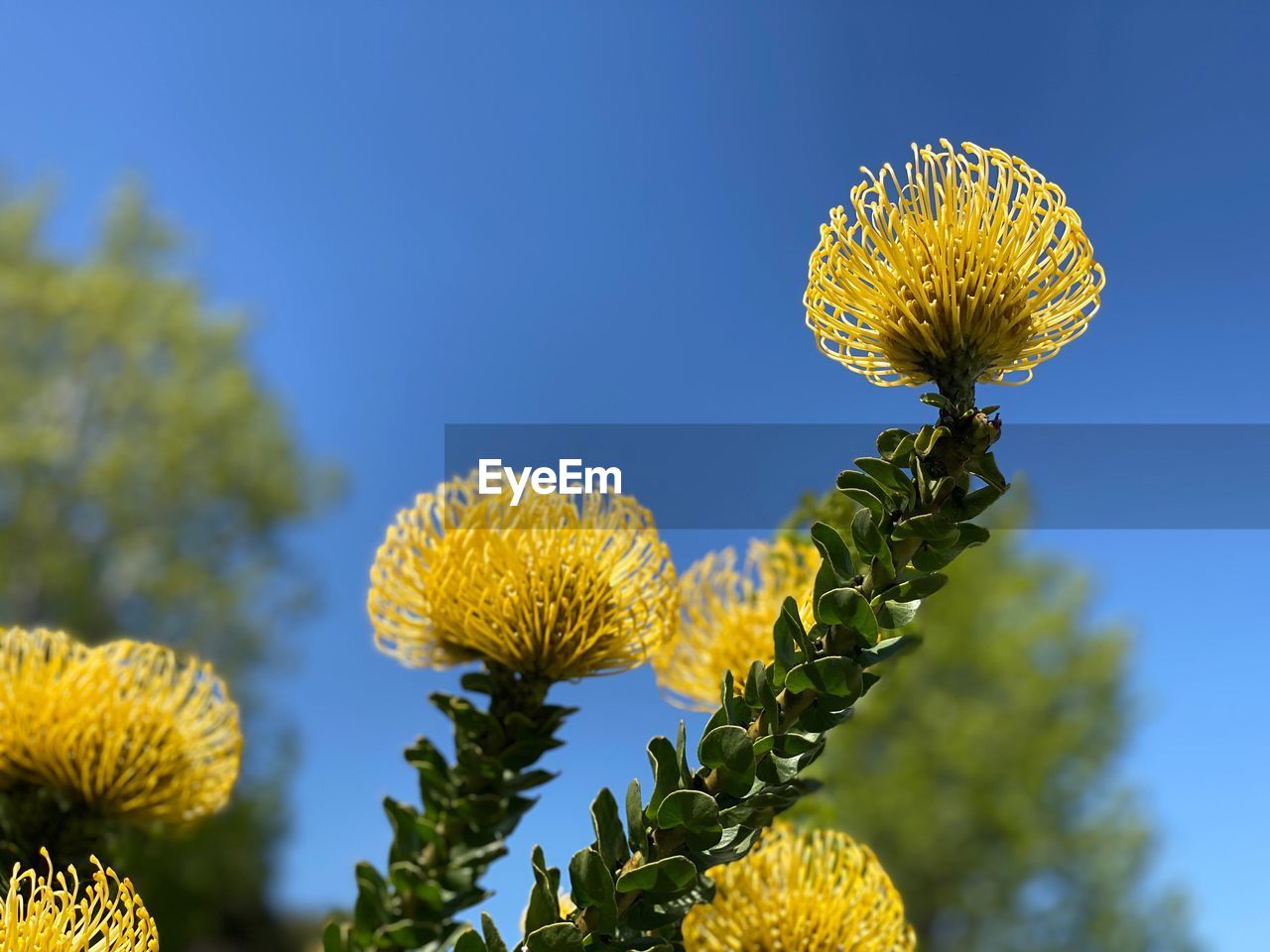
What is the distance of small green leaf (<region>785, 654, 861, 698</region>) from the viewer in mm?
763

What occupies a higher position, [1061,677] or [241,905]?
[1061,677]

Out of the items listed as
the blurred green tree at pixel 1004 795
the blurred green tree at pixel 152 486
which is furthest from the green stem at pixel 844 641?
the blurred green tree at pixel 152 486

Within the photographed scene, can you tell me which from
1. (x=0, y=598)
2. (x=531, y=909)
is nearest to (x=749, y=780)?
(x=531, y=909)

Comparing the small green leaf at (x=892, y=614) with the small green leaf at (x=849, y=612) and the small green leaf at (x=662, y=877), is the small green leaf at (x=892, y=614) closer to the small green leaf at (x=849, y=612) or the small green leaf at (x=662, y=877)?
the small green leaf at (x=849, y=612)

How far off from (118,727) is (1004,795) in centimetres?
866

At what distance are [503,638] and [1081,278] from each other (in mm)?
649

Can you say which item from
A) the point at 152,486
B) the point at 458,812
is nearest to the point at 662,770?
the point at 458,812

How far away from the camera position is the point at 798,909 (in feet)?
3.45

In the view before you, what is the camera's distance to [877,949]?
105 cm

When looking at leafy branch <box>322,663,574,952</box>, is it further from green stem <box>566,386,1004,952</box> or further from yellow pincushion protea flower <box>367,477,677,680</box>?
green stem <box>566,386,1004,952</box>

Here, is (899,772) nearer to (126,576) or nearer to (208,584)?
(208,584)

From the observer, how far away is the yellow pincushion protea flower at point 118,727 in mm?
1132

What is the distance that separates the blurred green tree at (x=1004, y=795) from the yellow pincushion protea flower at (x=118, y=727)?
741cm

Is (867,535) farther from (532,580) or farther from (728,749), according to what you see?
(532,580)
